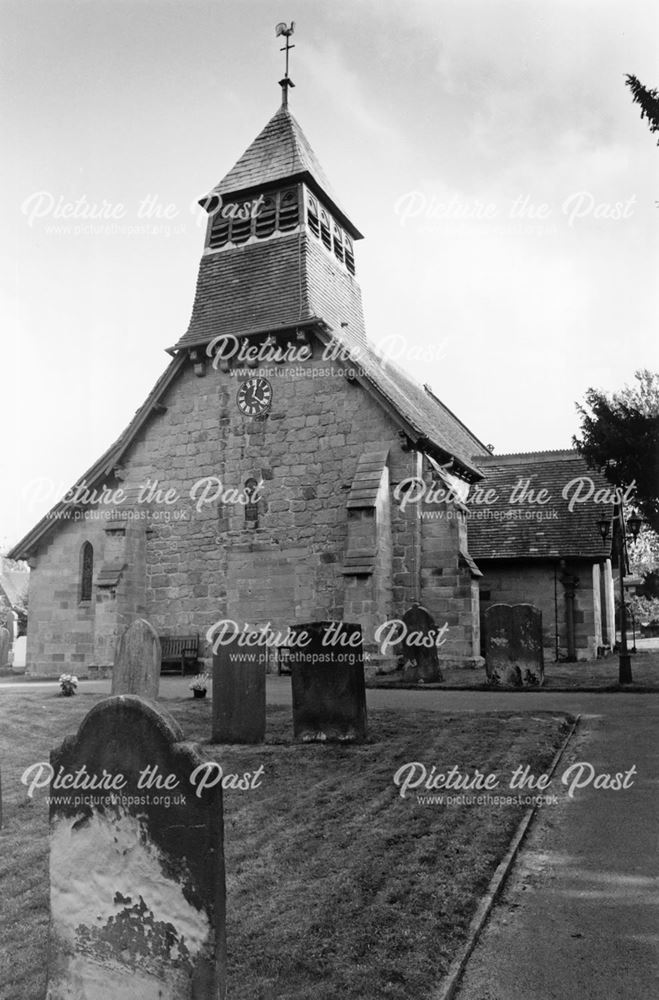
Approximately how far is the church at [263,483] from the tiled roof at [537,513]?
8.15 feet

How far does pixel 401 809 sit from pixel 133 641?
6.28 meters

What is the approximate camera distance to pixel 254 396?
2147 cm

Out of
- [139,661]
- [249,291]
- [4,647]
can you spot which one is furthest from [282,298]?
[4,647]

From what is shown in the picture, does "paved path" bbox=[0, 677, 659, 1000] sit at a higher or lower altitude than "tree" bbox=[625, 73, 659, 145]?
lower

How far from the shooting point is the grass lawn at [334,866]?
158 inches

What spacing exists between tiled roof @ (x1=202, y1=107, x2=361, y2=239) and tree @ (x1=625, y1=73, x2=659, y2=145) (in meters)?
13.7

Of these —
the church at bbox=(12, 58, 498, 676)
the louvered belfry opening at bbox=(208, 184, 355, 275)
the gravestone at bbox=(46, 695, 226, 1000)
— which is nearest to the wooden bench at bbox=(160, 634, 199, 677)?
the church at bbox=(12, 58, 498, 676)

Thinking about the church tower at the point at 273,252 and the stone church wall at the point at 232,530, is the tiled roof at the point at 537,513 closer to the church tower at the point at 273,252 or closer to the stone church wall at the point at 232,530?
the stone church wall at the point at 232,530

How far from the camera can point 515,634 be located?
15133 mm

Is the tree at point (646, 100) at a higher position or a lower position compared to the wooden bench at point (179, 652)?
higher

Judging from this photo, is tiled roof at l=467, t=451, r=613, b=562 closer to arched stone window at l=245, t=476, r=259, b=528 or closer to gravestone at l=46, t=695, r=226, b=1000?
arched stone window at l=245, t=476, r=259, b=528

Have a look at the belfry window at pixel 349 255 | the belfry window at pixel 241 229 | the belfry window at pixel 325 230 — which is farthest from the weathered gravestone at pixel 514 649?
the belfry window at pixel 349 255

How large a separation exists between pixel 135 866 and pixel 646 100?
10833 millimetres

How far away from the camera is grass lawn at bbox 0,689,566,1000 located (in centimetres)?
400
